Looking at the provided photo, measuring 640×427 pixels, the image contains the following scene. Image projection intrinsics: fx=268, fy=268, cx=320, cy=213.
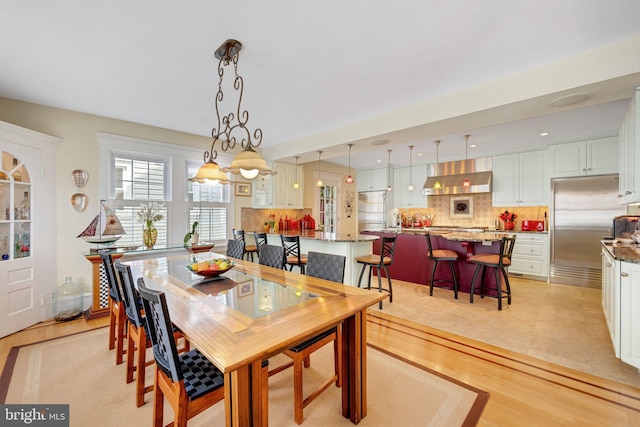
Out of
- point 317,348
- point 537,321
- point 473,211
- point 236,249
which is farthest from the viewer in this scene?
point 473,211

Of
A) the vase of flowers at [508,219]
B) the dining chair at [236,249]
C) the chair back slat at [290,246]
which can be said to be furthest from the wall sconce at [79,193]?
the vase of flowers at [508,219]

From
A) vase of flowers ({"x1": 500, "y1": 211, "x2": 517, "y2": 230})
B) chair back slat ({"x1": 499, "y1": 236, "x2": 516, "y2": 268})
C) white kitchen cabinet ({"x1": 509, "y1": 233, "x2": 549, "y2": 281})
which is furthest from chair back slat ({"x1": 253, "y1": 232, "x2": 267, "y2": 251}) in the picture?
vase of flowers ({"x1": 500, "y1": 211, "x2": 517, "y2": 230})

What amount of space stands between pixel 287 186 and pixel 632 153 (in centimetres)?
470

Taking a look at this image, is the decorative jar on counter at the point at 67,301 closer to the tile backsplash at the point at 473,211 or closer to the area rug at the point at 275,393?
the area rug at the point at 275,393

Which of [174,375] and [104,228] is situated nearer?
[174,375]

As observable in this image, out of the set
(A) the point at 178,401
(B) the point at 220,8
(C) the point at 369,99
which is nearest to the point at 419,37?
(C) the point at 369,99

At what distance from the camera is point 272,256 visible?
299cm

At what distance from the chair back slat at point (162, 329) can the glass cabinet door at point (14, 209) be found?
2.84 meters

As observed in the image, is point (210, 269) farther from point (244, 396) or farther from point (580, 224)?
point (580, 224)

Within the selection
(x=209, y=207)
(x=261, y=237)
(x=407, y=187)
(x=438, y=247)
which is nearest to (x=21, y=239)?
(x=209, y=207)

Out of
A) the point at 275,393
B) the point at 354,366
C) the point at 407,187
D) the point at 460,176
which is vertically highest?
the point at 460,176

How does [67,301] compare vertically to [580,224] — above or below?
below

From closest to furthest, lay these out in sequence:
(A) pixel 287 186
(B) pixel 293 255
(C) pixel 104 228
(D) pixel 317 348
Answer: (D) pixel 317 348
(C) pixel 104 228
(B) pixel 293 255
(A) pixel 287 186

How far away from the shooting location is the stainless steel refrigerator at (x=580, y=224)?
4348mm
